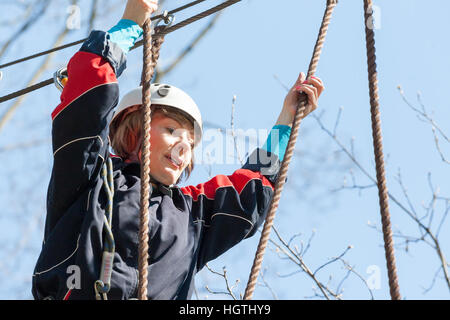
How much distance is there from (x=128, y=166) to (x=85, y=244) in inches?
17.9

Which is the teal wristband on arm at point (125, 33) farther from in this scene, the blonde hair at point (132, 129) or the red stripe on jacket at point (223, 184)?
the red stripe on jacket at point (223, 184)

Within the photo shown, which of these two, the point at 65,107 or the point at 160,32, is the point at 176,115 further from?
the point at 65,107

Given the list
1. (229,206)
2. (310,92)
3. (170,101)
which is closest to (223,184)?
(229,206)

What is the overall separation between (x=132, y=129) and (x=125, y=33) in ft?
1.42

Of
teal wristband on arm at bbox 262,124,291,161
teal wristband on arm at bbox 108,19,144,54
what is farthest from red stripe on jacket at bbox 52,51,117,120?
teal wristband on arm at bbox 262,124,291,161

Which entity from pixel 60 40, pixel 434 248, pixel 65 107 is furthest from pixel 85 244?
pixel 60 40

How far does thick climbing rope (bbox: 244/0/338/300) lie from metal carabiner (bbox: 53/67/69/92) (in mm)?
821

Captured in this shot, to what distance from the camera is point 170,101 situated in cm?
290

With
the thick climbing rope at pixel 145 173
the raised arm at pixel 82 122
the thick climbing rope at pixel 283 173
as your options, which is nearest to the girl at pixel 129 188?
the raised arm at pixel 82 122

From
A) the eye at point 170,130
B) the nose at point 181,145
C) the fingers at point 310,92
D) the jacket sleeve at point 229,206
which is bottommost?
the jacket sleeve at point 229,206

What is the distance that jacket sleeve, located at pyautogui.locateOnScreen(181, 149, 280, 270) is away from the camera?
280 centimetres

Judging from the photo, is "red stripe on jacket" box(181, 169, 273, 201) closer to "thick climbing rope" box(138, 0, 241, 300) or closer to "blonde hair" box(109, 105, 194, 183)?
"blonde hair" box(109, 105, 194, 183)

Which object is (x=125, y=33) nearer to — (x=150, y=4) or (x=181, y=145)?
(x=150, y=4)

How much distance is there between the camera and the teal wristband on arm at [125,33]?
2613 mm
